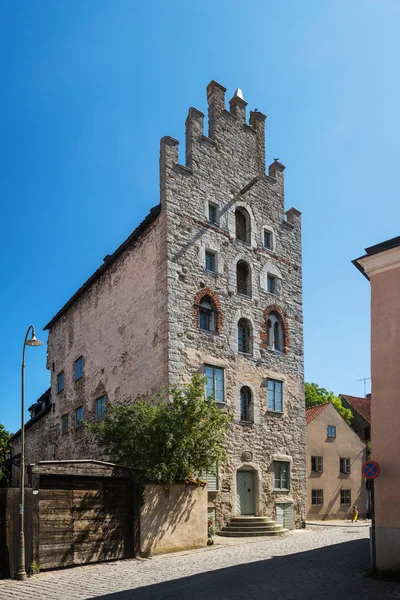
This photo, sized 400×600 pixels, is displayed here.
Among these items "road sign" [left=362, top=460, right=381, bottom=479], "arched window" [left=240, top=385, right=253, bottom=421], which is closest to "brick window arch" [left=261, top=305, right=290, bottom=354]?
"arched window" [left=240, top=385, right=253, bottom=421]

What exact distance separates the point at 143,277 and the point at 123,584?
13.8m

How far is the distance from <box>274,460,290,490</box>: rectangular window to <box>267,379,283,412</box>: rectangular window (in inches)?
89.4

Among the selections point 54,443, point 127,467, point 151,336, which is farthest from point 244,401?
point 54,443

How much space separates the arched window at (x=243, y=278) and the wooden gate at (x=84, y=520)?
11222 mm

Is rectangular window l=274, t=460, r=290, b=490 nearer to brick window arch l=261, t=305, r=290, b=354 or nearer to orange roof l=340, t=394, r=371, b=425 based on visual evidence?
brick window arch l=261, t=305, r=290, b=354

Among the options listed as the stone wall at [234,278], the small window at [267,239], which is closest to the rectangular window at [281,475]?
the stone wall at [234,278]

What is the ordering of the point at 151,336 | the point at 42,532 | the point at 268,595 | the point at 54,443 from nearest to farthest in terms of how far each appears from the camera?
the point at 268,595
the point at 42,532
the point at 151,336
the point at 54,443

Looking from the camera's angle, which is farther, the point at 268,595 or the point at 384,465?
the point at 384,465

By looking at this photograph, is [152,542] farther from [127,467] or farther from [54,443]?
[54,443]

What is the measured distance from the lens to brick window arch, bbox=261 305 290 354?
88.0 feet

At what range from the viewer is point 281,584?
40.5 feet

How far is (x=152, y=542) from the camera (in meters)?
17.6

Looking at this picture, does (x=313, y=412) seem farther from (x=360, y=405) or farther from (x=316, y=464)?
(x=360, y=405)

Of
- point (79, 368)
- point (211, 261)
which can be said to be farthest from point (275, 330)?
point (79, 368)
